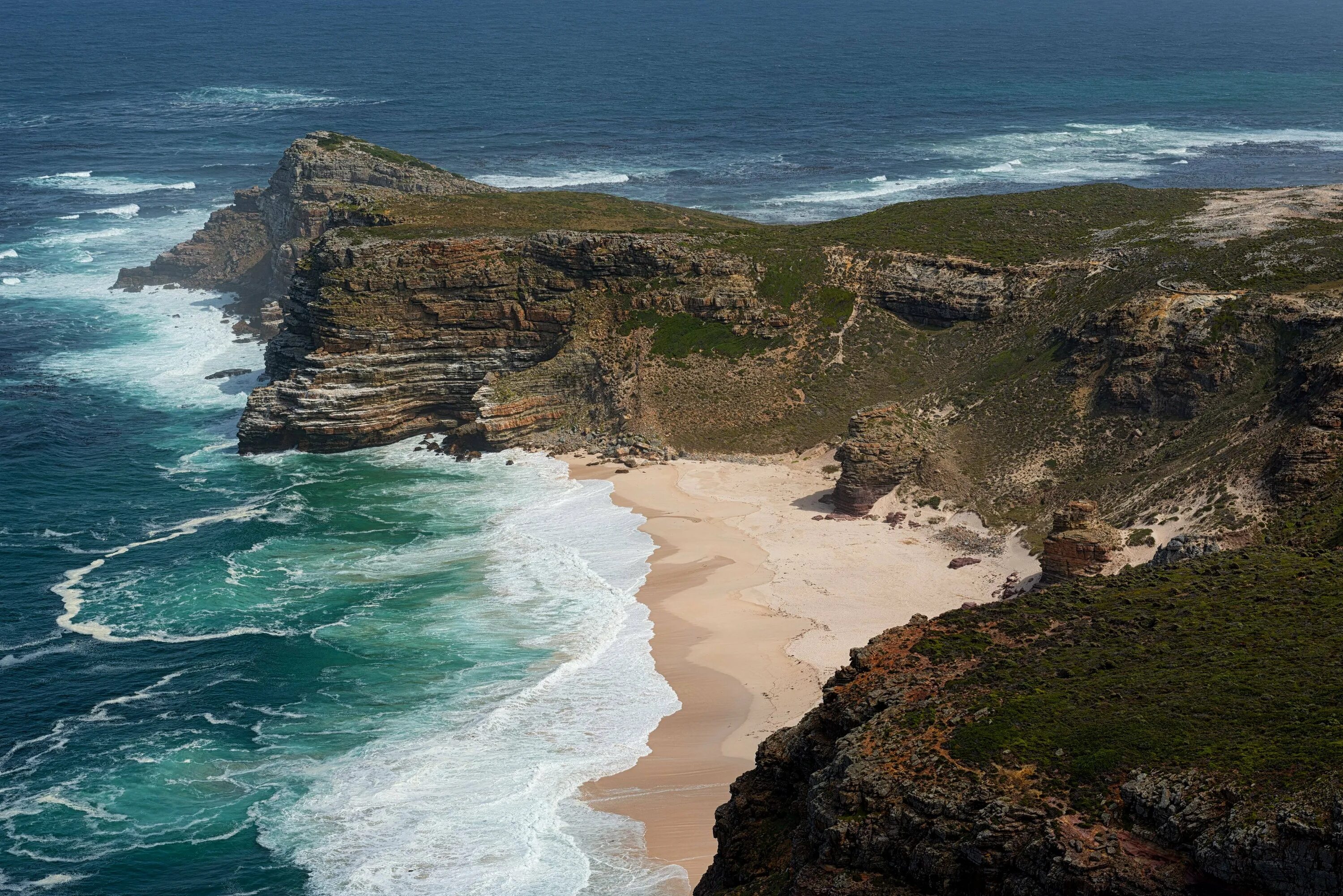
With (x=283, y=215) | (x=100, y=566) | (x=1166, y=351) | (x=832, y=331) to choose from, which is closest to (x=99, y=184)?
(x=283, y=215)

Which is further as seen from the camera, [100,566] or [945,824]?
[100,566]

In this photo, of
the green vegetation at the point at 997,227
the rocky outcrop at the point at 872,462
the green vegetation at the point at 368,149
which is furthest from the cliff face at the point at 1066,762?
the green vegetation at the point at 368,149

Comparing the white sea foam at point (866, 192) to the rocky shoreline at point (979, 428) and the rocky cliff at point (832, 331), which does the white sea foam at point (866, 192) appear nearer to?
the rocky shoreline at point (979, 428)

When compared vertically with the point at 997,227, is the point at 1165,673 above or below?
below

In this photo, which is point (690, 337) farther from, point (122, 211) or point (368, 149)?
point (122, 211)

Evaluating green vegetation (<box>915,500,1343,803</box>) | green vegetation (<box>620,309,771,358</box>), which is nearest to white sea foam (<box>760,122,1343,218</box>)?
green vegetation (<box>620,309,771,358</box>)

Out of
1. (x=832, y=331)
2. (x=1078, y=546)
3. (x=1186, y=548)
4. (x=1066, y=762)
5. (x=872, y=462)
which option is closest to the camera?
(x=1066, y=762)

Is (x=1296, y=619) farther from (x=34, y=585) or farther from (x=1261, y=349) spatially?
(x=34, y=585)

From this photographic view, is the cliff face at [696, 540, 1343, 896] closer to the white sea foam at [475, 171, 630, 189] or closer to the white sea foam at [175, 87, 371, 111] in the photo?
the white sea foam at [475, 171, 630, 189]

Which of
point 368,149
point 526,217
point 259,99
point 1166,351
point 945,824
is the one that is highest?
point 259,99
